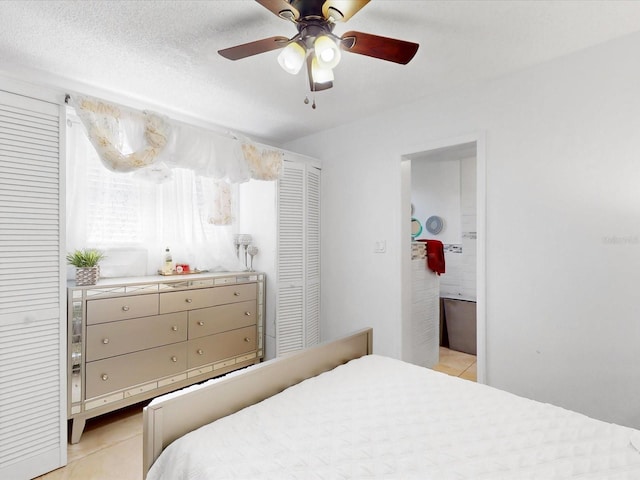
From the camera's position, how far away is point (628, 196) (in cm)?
195

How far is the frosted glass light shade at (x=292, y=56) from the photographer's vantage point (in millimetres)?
1495

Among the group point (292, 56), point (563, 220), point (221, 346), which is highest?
point (292, 56)

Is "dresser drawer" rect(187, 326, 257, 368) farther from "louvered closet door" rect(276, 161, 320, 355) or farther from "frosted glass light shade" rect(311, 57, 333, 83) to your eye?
"frosted glass light shade" rect(311, 57, 333, 83)

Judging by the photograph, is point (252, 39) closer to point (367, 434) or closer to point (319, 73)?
point (319, 73)

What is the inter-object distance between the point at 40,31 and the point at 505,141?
3.03 metres

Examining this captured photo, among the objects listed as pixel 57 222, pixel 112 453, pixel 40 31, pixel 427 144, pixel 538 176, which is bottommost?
pixel 112 453

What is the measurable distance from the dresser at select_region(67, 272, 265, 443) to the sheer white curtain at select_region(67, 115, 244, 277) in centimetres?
34

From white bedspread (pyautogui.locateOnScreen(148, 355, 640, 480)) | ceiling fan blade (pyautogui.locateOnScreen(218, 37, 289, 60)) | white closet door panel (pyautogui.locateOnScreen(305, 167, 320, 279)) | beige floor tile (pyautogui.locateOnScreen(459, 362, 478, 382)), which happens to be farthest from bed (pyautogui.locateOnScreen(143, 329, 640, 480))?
white closet door panel (pyautogui.locateOnScreen(305, 167, 320, 279))

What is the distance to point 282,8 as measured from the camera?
4.51 ft

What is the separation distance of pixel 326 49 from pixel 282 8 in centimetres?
24

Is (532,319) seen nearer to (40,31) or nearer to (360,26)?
(360,26)

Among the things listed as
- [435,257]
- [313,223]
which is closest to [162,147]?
[313,223]

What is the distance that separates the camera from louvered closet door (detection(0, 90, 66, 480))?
1.83m

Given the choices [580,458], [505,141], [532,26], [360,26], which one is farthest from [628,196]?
[360,26]
